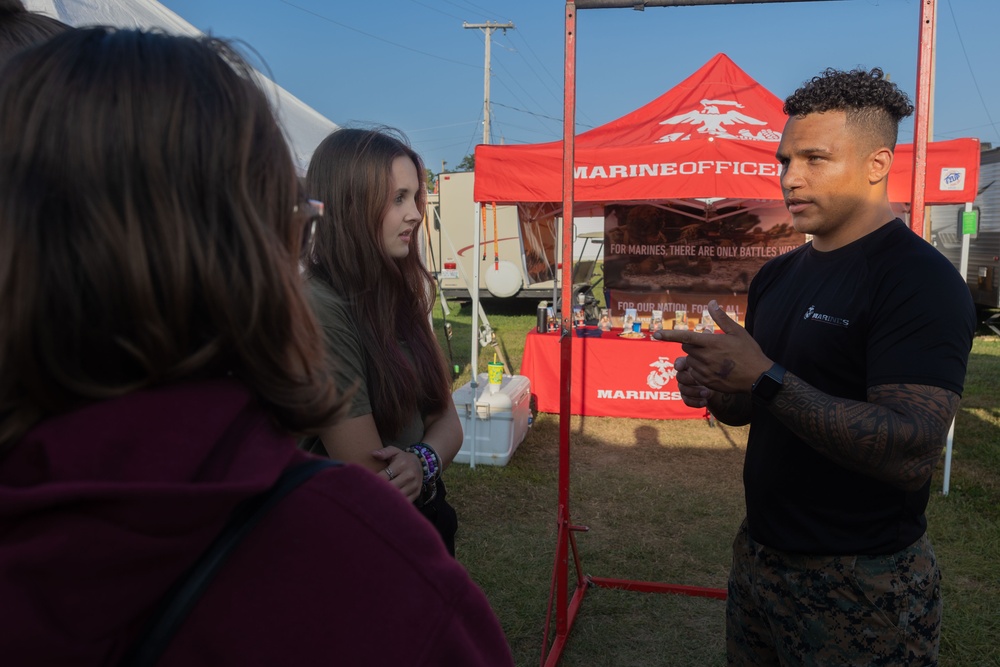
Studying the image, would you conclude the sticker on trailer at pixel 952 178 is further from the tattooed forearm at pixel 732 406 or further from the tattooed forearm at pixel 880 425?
the tattooed forearm at pixel 880 425

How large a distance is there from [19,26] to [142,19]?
2.88 meters

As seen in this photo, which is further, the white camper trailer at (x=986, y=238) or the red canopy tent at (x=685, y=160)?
the white camper trailer at (x=986, y=238)

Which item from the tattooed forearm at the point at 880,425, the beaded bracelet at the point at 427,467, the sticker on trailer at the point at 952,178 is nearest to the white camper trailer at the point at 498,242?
the sticker on trailer at the point at 952,178

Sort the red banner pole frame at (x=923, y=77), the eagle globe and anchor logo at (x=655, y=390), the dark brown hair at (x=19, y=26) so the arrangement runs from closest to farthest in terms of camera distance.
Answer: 1. the dark brown hair at (x=19, y=26)
2. the red banner pole frame at (x=923, y=77)
3. the eagle globe and anchor logo at (x=655, y=390)

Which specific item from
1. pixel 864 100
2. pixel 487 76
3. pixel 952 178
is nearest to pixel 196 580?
pixel 864 100

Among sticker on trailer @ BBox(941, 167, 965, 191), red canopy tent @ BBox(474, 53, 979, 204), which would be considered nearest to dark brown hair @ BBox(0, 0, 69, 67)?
red canopy tent @ BBox(474, 53, 979, 204)

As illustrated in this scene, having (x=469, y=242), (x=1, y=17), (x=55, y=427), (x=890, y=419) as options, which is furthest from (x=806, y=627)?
(x=469, y=242)

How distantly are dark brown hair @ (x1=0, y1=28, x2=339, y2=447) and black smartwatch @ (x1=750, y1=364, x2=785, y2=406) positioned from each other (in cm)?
134

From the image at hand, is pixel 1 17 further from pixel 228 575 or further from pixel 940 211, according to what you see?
pixel 940 211

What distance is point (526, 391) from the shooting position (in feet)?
20.8

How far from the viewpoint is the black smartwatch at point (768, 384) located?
1.70 meters

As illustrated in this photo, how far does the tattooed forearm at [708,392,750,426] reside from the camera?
2180mm

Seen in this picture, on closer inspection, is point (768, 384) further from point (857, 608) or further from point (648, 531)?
point (648, 531)

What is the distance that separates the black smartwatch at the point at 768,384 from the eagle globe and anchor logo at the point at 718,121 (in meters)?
5.26
